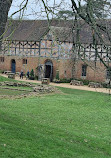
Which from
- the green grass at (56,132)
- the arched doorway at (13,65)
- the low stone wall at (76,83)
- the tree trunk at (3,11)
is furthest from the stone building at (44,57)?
the tree trunk at (3,11)

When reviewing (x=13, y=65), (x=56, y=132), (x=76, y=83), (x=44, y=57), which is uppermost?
(x=44, y=57)

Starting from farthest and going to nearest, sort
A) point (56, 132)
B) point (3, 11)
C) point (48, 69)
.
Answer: point (48, 69)
point (56, 132)
point (3, 11)

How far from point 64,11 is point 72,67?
28.9m

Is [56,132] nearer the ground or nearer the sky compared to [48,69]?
nearer the ground

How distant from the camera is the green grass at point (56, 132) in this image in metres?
8.55

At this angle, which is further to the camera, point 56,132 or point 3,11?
point 56,132

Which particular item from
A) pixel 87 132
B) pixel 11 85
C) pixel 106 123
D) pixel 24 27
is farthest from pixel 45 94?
pixel 24 27

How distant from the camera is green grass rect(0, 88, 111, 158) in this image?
337 inches

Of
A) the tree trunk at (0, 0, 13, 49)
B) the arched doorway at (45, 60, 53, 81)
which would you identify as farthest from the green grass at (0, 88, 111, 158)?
the arched doorway at (45, 60, 53, 81)

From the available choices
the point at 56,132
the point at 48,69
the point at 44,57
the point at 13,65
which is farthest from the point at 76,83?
the point at 56,132

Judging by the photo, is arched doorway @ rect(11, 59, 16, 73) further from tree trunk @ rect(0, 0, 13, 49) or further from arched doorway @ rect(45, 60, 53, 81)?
tree trunk @ rect(0, 0, 13, 49)

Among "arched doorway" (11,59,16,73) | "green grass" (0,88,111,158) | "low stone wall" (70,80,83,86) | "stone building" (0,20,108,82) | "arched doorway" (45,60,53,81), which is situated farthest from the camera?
"arched doorway" (11,59,16,73)

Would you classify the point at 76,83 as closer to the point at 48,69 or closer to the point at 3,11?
the point at 48,69

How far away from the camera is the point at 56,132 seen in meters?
11.5
